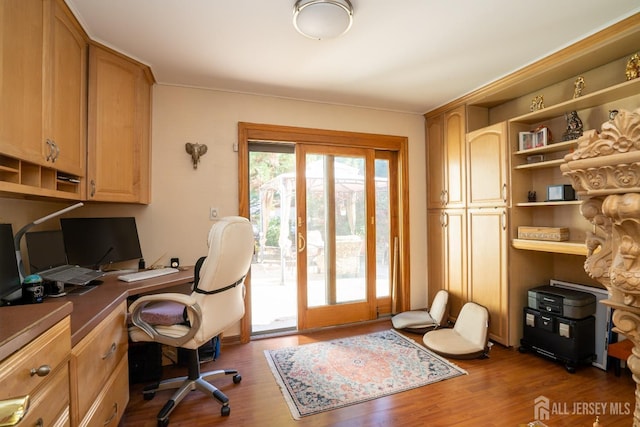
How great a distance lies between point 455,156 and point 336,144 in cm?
134

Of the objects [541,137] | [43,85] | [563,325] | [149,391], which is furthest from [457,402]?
[43,85]

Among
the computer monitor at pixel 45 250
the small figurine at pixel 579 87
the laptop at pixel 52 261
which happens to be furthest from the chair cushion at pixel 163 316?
the small figurine at pixel 579 87

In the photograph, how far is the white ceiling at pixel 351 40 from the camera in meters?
1.75

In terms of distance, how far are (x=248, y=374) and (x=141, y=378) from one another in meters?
0.79

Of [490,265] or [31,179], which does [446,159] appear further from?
[31,179]

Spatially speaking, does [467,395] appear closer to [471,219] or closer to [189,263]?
[471,219]

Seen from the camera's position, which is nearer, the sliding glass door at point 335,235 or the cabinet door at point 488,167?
the cabinet door at point 488,167

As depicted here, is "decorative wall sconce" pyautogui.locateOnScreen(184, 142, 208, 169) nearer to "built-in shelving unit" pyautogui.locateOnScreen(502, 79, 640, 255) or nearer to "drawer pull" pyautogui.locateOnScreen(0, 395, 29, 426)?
"drawer pull" pyautogui.locateOnScreen(0, 395, 29, 426)

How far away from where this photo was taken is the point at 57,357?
950mm

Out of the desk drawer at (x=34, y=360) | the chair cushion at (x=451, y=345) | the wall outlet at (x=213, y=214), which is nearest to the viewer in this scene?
the desk drawer at (x=34, y=360)

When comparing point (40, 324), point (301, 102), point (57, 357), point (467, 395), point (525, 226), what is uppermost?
point (301, 102)

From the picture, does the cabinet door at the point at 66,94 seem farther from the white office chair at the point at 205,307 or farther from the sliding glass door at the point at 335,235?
the sliding glass door at the point at 335,235

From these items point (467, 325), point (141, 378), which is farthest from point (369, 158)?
point (141, 378)

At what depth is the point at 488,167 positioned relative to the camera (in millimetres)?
2885
